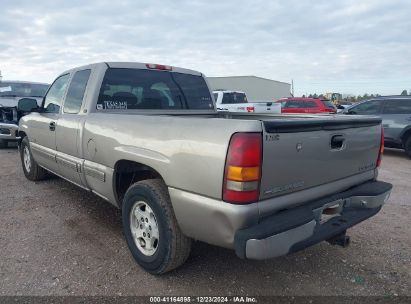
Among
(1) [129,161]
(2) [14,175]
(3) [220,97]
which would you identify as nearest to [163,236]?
(1) [129,161]

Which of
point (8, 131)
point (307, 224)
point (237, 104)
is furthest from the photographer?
point (237, 104)

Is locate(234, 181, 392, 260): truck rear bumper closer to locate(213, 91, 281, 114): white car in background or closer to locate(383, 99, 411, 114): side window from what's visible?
locate(383, 99, 411, 114): side window

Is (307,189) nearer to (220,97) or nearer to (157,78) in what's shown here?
(157,78)

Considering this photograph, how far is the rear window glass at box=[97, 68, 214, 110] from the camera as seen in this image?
3.87 meters

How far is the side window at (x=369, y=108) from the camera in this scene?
10.3 metres

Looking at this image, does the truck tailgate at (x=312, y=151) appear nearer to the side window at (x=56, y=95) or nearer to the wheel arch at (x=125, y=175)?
the wheel arch at (x=125, y=175)

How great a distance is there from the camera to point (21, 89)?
1070 cm

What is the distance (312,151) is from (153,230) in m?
1.42

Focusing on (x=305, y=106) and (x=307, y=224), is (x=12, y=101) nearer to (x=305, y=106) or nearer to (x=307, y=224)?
(x=307, y=224)

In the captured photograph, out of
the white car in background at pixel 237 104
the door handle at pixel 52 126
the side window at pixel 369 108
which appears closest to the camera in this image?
the door handle at pixel 52 126

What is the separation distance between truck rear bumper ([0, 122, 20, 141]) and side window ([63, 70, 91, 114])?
5733mm

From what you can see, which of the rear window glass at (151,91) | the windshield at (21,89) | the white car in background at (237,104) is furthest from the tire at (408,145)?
the windshield at (21,89)

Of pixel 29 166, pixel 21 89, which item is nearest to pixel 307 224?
pixel 29 166

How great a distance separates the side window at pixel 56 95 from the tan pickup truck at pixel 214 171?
0.53 metres
